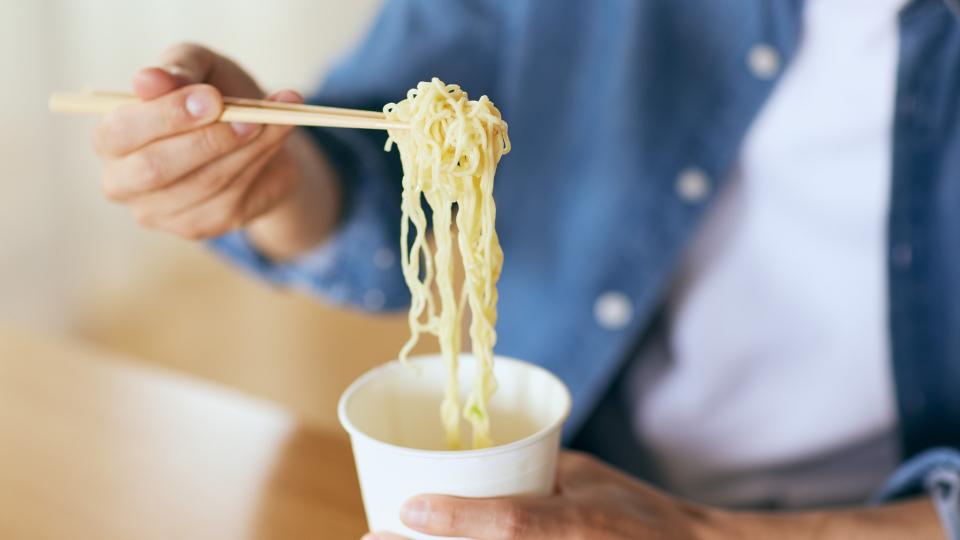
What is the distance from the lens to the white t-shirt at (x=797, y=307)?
1.02m

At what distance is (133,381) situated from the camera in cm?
99

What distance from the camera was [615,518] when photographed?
2.11ft

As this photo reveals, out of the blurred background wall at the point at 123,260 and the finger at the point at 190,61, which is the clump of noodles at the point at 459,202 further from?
the blurred background wall at the point at 123,260

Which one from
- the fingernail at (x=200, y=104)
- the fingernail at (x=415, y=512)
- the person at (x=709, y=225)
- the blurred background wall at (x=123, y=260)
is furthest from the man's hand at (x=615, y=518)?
the blurred background wall at (x=123, y=260)

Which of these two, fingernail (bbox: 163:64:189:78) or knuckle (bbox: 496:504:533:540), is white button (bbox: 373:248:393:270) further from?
knuckle (bbox: 496:504:533:540)

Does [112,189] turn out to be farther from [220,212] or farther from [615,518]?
[615,518]

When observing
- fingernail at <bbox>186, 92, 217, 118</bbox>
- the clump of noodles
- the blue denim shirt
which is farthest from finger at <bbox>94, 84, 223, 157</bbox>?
the blue denim shirt

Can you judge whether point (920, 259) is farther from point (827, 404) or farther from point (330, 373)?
point (330, 373)

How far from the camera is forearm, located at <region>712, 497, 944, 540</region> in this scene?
78 centimetres

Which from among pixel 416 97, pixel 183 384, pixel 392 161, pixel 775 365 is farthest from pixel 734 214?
pixel 183 384

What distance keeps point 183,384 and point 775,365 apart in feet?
2.25

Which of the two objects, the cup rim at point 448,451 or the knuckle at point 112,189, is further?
the knuckle at point 112,189

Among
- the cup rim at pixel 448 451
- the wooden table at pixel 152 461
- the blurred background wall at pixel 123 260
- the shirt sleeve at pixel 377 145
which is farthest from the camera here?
the blurred background wall at pixel 123 260

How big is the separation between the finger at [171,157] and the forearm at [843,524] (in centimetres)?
52
